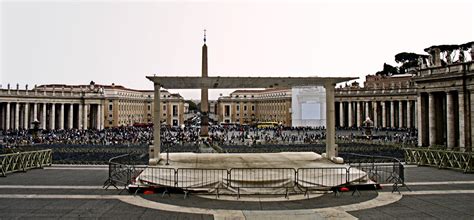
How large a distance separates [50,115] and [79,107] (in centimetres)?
778

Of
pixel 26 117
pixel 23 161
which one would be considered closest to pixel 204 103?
pixel 23 161

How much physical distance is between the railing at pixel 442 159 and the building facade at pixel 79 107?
3080 inches

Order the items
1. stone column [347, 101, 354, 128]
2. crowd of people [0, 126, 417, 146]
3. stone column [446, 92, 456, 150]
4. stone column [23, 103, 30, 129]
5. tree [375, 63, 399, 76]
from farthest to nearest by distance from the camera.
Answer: tree [375, 63, 399, 76], stone column [347, 101, 354, 128], stone column [23, 103, 30, 129], crowd of people [0, 126, 417, 146], stone column [446, 92, 456, 150]

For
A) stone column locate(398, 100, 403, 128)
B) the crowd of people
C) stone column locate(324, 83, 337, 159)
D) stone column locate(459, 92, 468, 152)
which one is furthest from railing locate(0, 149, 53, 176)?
stone column locate(398, 100, 403, 128)

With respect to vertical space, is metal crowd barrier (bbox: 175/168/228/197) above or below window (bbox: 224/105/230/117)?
below

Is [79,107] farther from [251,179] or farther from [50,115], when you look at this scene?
[251,179]

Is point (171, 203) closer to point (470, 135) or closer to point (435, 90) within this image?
point (470, 135)

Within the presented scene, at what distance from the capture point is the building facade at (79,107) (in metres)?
86.0

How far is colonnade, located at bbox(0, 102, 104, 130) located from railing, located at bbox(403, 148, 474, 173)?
73331 mm

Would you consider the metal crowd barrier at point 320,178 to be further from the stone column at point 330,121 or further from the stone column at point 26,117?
the stone column at point 26,117

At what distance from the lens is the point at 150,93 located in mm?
146625

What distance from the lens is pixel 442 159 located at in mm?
22219

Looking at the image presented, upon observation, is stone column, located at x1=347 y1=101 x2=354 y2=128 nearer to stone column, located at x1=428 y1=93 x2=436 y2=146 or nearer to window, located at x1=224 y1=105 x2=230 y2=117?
stone column, located at x1=428 y1=93 x2=436 y2=146

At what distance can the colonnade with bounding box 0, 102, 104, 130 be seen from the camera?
85.9m
